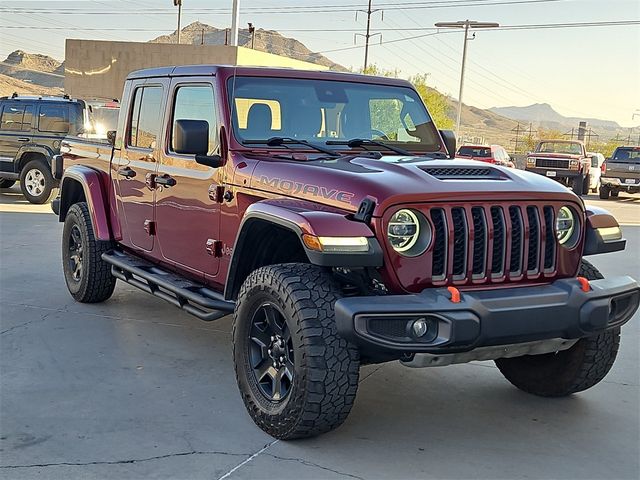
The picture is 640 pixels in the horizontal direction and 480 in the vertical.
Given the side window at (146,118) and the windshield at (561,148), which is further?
the windshield at (561,148)

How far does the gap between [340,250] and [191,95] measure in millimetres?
2229

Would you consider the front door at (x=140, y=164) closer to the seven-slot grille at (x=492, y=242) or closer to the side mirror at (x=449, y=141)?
the side mirror at (x=449, y=141)

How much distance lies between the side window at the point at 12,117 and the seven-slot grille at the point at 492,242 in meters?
12.2

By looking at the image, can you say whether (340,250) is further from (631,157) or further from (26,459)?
(631,157)

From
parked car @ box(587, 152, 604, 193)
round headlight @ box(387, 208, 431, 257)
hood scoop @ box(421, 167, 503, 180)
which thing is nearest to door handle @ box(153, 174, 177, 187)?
hood scoop @ box(421, 167, 503, 180)

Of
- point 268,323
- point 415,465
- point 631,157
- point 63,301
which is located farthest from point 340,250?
point 631,157

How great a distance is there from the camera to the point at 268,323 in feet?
13.7

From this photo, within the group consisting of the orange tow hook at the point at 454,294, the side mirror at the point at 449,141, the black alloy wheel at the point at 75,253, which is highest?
the side mirror at the point at 449,141

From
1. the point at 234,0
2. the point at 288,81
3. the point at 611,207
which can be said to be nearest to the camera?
the point at 288,81

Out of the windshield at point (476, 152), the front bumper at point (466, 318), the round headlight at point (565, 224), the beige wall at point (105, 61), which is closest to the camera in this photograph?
the front bumper at point (466, 318)

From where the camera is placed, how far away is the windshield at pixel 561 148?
85.1 ft

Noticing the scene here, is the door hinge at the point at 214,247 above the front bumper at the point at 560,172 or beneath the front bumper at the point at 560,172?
beneath

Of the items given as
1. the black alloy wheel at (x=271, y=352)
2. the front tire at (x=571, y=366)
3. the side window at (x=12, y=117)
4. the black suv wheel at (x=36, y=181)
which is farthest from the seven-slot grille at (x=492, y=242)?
the side window at (x=12, y=117)

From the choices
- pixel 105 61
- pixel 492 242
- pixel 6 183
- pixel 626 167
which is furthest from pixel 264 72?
pixel 105 61
